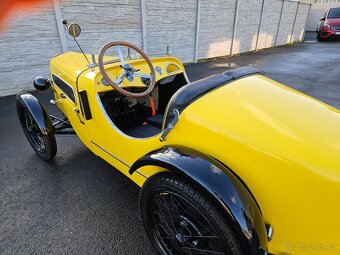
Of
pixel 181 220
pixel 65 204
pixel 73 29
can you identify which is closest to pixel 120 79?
pixel 73 29

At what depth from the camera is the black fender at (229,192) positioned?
112 centimetres

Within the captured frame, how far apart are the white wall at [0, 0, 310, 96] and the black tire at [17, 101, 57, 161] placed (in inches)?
52.7

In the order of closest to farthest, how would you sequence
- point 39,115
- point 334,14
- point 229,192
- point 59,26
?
point 229,192 → point 39,115 → point 59,26 → point 334,14

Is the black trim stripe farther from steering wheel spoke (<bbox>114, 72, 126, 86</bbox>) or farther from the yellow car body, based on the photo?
the yellow car body

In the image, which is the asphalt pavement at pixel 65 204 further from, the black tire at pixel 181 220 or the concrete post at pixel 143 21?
the concrete post at pixel 143 21

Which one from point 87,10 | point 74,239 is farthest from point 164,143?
point 87,10

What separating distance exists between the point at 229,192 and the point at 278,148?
0.33 m

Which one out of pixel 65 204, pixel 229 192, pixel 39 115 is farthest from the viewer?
pixel 39 115

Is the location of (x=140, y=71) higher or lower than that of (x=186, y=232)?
higher

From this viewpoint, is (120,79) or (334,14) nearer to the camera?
(120,79)

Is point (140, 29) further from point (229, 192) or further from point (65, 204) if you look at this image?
point (229, 192)

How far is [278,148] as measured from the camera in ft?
3.84

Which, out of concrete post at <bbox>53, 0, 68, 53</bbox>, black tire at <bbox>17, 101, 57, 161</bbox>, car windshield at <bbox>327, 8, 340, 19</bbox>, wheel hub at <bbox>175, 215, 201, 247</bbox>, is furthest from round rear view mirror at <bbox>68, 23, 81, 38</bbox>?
car windshield at <bbox>327, 8, 340, 19</bbox>

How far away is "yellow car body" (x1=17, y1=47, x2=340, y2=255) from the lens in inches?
43.8
